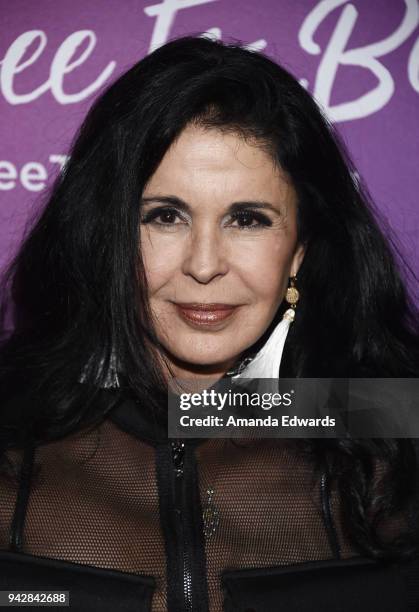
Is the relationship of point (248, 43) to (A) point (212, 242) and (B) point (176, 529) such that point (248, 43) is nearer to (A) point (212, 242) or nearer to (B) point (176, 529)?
(A) point (212, 242)

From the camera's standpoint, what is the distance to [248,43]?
7.52ft

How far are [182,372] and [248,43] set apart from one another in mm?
1057

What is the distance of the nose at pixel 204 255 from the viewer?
159 cm

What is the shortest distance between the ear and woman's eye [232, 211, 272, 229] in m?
0.20

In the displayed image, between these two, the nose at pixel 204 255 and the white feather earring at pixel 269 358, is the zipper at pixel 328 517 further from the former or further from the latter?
the nose at pixel 204 255

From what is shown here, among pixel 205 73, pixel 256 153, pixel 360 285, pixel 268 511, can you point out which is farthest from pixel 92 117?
pixel 268 511

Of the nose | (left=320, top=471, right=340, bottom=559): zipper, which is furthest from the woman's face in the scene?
(left=320, top=471, right=340, bottom=559): zipper

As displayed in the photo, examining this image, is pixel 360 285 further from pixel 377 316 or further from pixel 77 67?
pixel 77 67

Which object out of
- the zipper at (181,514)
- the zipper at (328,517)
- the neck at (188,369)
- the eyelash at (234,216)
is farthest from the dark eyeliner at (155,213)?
the zipper at (328,517)

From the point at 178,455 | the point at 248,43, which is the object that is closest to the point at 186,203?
the point at 178,455

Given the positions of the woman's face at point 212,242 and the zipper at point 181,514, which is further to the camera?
the woman's face at point 212,242

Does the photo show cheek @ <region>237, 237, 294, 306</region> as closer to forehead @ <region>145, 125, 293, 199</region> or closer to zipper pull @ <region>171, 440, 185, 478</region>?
forehead @ <region>145, 125, 293, 199</region>

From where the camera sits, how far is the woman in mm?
1543

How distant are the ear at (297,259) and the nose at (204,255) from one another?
31 cm
